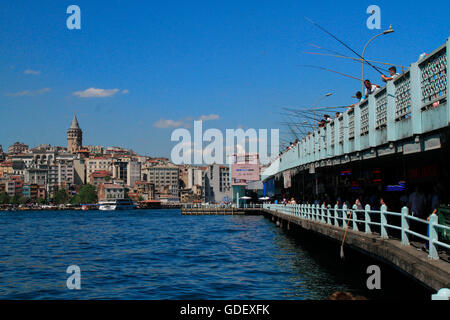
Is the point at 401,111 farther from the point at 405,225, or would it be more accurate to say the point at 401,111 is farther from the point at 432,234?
the point at 432,234

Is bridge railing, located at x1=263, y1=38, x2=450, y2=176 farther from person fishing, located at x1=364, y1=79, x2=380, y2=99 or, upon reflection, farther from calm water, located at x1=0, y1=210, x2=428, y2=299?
calm water, located at x1=0, y1=210, x2=428, y2=299

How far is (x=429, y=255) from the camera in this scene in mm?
10766

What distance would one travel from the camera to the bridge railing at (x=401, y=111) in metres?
11.6

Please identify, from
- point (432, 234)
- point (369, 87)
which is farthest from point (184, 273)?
point (432, 234)

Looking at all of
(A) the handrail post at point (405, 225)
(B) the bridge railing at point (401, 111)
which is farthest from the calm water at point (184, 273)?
(B) the bridge railing at point (401, 111)

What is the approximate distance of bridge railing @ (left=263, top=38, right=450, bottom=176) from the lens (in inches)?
458

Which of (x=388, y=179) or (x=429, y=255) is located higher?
(x=388, y=179)

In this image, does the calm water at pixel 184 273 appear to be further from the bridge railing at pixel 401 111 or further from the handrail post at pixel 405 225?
the bridge railing at pixel 401 111

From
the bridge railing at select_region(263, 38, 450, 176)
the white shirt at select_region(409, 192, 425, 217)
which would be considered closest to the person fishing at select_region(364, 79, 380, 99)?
the bridge railing at select_region(263, 38, 450, 176)

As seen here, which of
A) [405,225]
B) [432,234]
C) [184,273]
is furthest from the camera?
[184,273]

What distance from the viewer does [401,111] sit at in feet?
48.5
